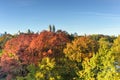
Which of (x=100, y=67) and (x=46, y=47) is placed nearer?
(x=100, y=67)

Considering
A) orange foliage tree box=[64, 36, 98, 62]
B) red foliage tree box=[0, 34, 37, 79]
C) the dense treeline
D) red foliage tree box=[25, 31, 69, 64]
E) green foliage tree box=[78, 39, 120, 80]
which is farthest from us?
red foliage tree box=[0, 34, 37, 79]

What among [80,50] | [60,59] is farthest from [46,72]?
[80,50]

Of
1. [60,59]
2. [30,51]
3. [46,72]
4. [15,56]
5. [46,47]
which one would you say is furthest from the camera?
[15,56]

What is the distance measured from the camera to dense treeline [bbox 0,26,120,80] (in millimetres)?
23328

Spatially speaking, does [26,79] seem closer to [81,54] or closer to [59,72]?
[59,72]

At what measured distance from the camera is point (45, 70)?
24.1 metres

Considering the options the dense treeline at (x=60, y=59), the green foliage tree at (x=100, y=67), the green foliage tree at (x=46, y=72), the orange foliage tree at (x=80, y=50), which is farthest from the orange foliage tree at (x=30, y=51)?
the green foliage tree at (x=100, y=67)

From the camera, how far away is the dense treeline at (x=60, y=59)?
23328mm

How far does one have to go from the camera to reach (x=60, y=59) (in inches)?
1040

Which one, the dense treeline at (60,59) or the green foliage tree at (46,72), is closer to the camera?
the dense treeline at (60,59)

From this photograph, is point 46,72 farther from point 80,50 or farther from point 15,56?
point 15,56

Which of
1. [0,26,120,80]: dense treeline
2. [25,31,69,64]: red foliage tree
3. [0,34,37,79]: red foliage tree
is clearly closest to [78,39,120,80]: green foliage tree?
[0,26,120,80]: dense treeline

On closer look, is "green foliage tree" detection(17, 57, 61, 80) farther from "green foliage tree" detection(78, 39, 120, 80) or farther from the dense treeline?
"green foliage tree" detection(78, 39, 120, 80)

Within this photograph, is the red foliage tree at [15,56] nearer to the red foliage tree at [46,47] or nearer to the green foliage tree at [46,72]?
the red foliage tree at [46,47]
